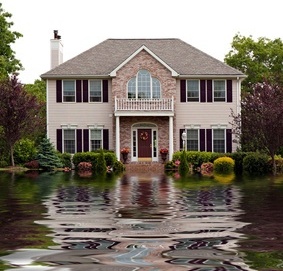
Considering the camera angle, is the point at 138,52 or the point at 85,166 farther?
the point at 138,52

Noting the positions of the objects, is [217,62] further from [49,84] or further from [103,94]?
[49,84]

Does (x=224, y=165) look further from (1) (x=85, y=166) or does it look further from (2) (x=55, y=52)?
(2) (x=55, y=52)

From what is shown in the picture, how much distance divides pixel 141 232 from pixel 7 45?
3713 centimetres

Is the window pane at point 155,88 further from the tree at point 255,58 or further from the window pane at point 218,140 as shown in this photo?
the tree at point 255,58

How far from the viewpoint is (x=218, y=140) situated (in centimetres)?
3972

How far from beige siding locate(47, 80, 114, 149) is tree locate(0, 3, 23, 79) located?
5.89 meters

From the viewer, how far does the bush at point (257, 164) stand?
33.3 metres

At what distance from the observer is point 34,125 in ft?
125

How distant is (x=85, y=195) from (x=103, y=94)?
877 inches

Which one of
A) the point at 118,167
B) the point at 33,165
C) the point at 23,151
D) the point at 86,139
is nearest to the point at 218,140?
the point at 118,167

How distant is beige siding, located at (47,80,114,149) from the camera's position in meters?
39.8

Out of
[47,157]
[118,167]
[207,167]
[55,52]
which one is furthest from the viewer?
[55,52]

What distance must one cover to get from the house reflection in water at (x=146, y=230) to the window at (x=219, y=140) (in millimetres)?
21591

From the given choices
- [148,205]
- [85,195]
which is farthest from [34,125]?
[148,205]
